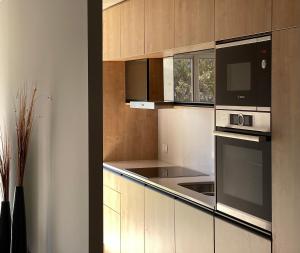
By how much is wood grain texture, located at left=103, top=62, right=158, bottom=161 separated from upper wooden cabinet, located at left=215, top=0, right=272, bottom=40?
2466 mm

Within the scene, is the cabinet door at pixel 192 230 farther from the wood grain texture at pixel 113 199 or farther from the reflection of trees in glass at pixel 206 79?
the wood grain texture at pixel 113 199

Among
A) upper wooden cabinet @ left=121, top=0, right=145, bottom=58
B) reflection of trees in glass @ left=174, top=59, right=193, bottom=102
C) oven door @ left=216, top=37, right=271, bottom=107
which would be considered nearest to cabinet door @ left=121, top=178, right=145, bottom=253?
reflection of trees in glass @ left=174, top=59, right=193, bottom=102

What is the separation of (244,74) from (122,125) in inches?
107

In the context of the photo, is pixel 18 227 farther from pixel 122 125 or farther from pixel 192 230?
pixel 122 125

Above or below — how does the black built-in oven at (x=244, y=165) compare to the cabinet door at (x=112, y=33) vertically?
below

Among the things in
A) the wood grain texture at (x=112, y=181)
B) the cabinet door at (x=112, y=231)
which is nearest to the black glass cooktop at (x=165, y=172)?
the wood grain texture at (x=112, y=181)

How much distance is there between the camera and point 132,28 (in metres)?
4.93

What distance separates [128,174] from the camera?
196 inches

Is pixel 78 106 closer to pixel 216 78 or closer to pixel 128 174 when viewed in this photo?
pixel 216 78

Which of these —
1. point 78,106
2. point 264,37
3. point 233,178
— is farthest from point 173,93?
point 78,106

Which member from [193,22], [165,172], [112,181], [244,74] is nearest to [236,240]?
[244,74]

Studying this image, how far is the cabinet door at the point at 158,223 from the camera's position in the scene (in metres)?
4.16

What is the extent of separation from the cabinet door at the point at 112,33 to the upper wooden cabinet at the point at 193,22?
1352mm

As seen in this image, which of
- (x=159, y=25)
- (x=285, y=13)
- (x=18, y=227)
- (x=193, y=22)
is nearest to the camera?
(x=285, y=13)
